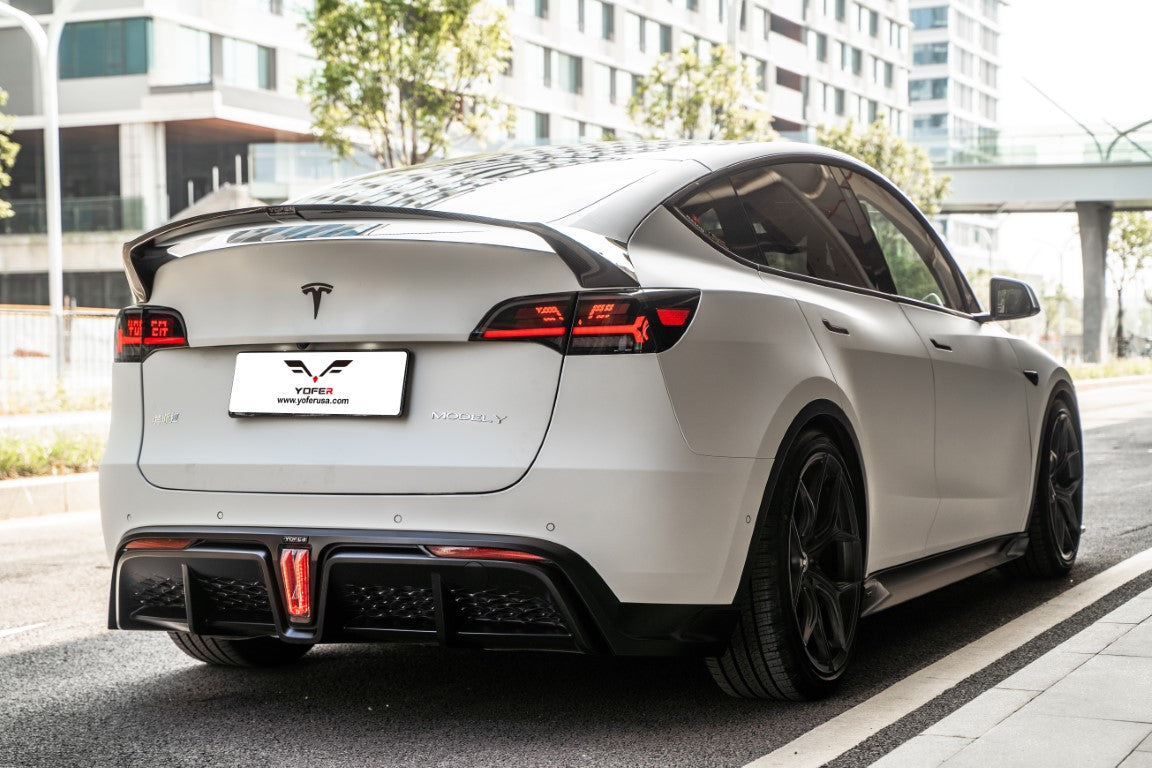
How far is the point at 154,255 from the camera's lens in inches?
164

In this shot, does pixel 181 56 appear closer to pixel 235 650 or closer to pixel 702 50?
pixel 702 50

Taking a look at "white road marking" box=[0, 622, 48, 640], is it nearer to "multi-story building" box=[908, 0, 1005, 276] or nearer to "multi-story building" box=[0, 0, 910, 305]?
"multi-story building" box=[0, 0, 910, 305]

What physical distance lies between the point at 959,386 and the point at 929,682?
1.21m

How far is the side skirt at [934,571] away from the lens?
14.8 ft

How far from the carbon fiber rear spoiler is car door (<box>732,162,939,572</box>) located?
730mm

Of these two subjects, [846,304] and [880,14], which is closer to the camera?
[846,304]

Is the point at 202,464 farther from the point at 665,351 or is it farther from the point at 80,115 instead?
the point at 80,115

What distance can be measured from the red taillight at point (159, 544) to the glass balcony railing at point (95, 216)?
45.8 metres

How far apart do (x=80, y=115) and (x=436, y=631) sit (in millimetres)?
51085

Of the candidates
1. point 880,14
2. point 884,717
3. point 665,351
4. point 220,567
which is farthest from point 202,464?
point 880,14

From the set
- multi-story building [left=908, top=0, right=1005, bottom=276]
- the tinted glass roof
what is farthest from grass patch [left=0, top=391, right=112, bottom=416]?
multi-story building [left=908, top=0, right=1005, bottom=276]

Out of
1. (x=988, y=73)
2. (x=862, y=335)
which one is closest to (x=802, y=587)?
(x=862, y=335)

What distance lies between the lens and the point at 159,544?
397 centimetres

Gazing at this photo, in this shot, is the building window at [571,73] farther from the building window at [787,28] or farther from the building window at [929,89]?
the building window at [929,89]
